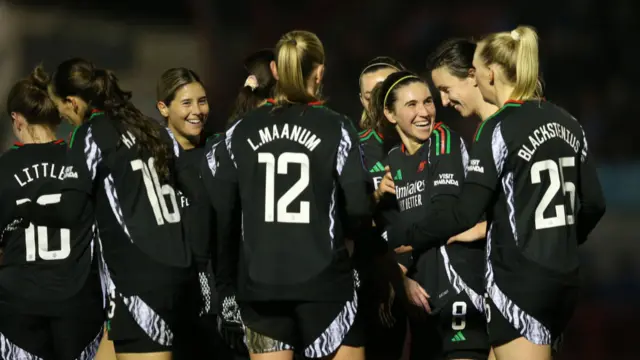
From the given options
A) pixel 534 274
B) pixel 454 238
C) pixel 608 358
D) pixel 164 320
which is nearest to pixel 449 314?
pixel 454 238

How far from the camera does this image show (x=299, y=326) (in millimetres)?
3768

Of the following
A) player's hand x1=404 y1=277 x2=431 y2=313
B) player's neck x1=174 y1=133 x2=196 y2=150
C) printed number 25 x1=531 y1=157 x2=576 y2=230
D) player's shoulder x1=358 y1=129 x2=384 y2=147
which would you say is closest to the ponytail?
printed number 25 x1=531 y1=157 x2=576 y2=230

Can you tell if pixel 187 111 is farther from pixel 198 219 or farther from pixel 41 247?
pixel 41 247

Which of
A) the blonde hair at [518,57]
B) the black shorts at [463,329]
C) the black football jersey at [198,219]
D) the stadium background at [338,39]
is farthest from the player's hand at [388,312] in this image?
the stadium background at [338,39]

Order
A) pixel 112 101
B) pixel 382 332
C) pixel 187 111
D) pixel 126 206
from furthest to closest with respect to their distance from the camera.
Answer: pixel 187 111, pixel 382 332, pixel 112 101, pixel 126 206

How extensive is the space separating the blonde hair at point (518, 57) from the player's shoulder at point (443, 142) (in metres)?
0.57

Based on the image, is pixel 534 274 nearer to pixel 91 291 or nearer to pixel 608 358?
pixel 91 291

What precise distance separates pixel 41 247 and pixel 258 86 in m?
1.23

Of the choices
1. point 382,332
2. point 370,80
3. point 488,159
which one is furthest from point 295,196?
point 370,80

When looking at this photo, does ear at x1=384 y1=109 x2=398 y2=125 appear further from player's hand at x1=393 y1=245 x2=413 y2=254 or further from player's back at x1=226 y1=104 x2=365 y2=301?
player's back at x1=226 y1=104 x2=365 y2=301

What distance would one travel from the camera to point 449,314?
428 cm

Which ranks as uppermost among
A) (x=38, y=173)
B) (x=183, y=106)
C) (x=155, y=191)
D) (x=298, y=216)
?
(x=183, y=106)

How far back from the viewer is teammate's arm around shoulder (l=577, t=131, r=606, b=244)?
3.79m

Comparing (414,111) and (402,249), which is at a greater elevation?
(414,111)
